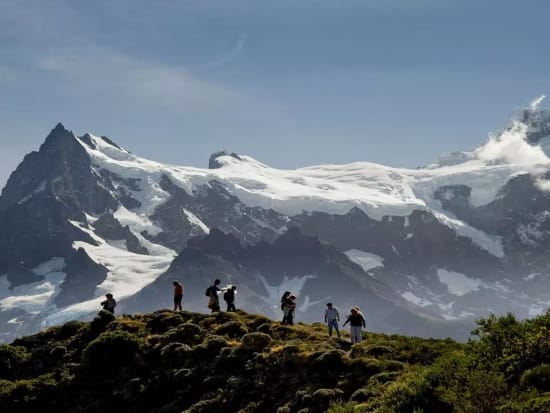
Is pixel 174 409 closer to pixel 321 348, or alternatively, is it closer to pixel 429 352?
pixel 321 348

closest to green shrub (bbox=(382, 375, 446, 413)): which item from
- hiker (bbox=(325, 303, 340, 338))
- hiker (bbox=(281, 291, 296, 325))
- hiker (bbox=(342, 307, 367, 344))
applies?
hiker (bbox=(342, 307, 367, 344))

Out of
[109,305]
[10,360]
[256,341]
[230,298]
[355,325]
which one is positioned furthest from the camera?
[230,298]

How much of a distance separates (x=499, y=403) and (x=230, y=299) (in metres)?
34.9

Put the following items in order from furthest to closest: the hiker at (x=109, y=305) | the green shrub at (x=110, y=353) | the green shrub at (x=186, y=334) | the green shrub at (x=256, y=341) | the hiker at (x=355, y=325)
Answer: the hiker at (x=109, y=305)
the green shrub at (x=186, y=334)
the hiker at (x=355, y=325)
the green shrub at (x=110, y=353)
the green shrub at (x=256, y=341)

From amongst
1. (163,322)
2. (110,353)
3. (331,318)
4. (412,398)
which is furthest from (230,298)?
(412,398)

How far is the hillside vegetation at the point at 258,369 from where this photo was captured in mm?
24406

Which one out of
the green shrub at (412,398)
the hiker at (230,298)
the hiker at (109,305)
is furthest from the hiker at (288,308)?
the green shrub at (412,398)

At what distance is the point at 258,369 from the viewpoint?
34.9m

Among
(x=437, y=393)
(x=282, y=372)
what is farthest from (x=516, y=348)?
(x=282, y=372)

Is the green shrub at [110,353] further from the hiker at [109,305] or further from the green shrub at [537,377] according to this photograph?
the green shrub at [537,377]

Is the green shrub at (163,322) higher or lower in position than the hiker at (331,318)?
lower

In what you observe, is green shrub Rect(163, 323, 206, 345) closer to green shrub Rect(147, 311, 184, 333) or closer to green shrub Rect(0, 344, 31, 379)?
green shrub Rect(147, 311, 184, 333)

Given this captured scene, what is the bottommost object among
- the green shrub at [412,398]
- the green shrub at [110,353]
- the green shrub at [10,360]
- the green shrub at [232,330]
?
the green shrub at [10,360]

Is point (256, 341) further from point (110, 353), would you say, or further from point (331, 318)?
point (110, 353)
